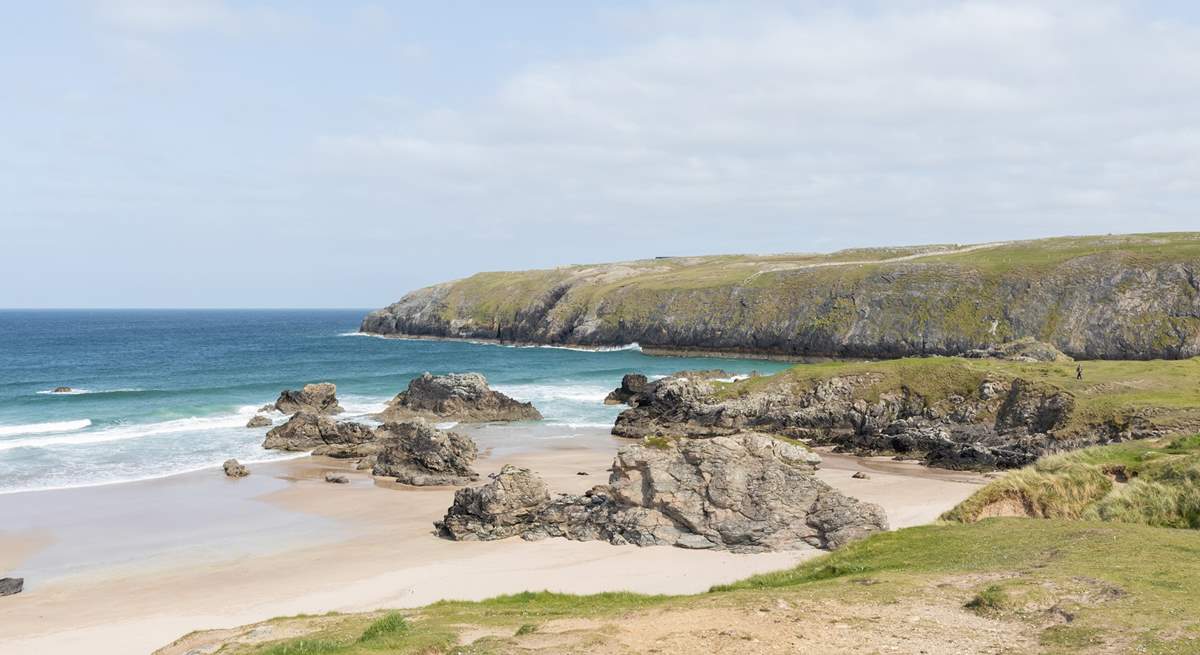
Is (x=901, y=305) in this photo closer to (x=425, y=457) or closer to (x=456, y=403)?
(x=456, y=403)

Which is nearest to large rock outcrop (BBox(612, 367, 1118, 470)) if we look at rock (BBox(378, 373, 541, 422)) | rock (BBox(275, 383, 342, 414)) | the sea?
the sea

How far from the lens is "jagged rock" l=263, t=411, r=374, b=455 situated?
5191 centimetres

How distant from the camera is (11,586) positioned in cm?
2559

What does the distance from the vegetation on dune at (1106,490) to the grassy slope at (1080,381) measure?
1375cm

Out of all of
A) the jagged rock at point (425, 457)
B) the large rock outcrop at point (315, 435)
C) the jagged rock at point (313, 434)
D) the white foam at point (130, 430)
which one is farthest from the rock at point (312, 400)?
the jagged rock at point (425, 457)

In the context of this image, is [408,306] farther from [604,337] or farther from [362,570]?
[362,570]

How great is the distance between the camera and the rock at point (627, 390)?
73000 mm

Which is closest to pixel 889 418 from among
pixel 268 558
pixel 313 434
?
pixel 313 434

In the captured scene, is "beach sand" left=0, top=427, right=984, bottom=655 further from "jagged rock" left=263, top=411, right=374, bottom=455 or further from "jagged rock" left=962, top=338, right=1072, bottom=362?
"jagged rock" left=962, top=338, right=1072, bottom=362

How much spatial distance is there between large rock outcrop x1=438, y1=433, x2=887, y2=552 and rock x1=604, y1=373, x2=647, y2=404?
40049mm

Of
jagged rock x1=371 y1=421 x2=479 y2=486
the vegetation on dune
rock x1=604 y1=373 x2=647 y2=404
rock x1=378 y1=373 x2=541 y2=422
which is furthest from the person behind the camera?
rock x1=604 y1=373 x2=647 y2=404

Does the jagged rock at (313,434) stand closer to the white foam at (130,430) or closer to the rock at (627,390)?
the white foam at (130,430)

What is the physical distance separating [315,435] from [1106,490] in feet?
146

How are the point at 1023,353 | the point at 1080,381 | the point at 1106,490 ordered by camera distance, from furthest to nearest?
the point at 1023,353 → the point at 1080,381 → the point at 1106,490
